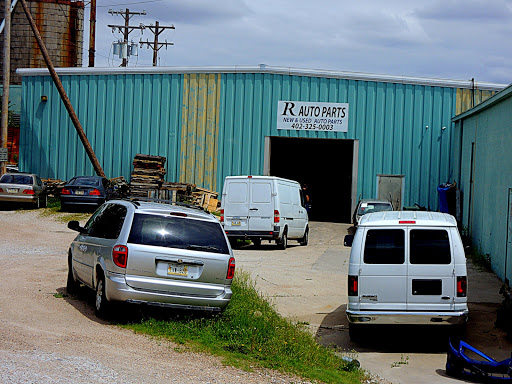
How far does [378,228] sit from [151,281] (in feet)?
11.0

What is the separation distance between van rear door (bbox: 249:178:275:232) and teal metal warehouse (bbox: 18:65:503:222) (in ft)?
30.4

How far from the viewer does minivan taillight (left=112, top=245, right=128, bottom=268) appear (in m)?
9.40

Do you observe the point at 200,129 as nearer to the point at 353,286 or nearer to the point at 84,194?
the point at 84,194

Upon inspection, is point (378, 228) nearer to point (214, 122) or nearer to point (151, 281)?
point (151, 281)

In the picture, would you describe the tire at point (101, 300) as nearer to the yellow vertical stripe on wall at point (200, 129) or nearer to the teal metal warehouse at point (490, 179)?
the teal metal warehouse at point (490, 179)

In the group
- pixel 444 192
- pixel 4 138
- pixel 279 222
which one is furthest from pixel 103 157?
pixel 444 192

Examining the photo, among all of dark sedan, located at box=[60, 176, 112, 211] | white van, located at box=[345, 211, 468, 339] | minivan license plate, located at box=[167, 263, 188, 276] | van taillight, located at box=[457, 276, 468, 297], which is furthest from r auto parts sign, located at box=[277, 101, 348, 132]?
minivan license plate, located at box=[167, 263, 188, 276]

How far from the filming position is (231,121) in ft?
103

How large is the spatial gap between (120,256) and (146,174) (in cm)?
2120

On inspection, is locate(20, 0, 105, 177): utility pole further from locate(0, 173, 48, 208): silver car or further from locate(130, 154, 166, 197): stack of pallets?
locate(0, 173, 48, 208): silver car

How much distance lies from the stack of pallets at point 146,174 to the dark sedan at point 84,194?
2.74 metres

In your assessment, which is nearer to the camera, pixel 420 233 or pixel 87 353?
pixel 87 353

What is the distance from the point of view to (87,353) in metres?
7.68

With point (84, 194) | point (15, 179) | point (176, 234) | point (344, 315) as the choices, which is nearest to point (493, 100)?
point (344, 315)
